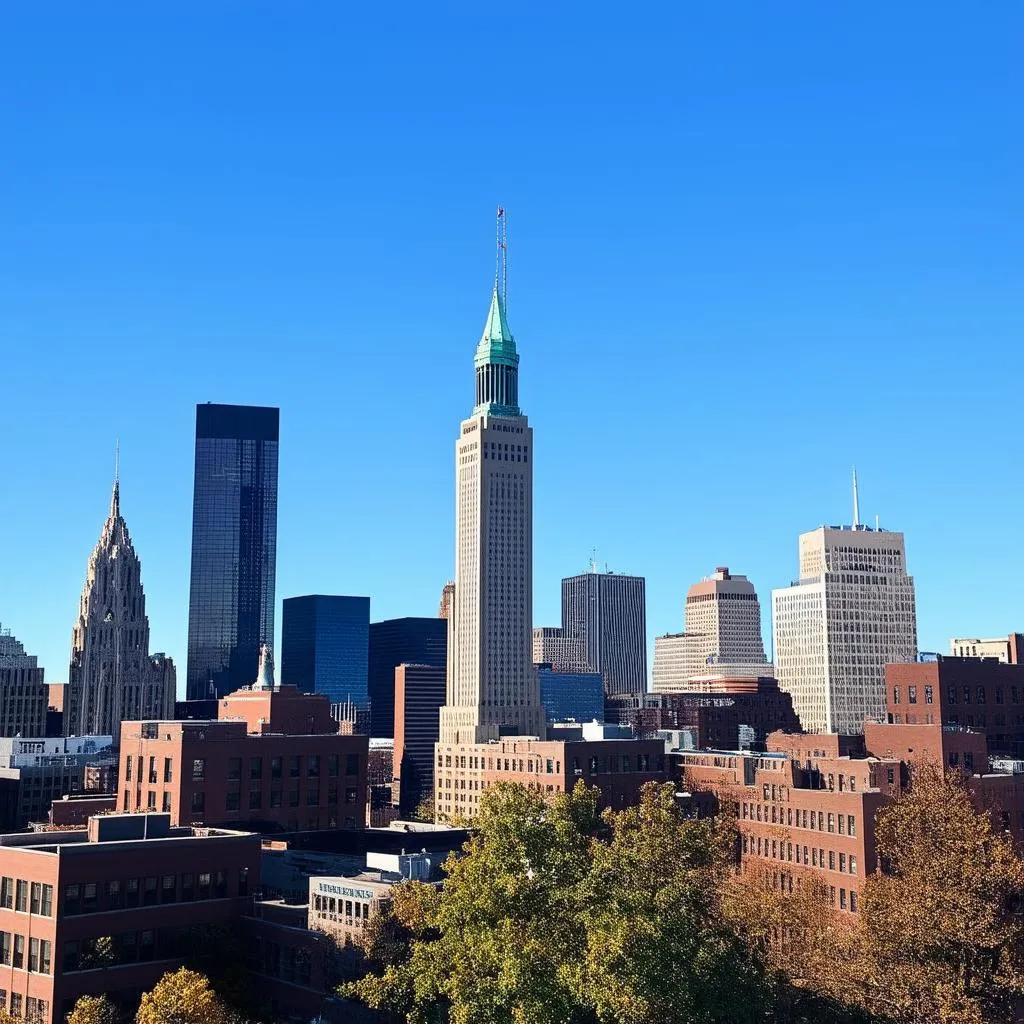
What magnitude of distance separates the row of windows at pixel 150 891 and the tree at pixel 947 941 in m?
50.6

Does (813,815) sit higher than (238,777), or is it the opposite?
(238,777)

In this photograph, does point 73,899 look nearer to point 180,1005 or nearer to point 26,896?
point 26,896

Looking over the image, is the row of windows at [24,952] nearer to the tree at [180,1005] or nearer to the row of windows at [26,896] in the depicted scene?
the row of windows at [26,896]

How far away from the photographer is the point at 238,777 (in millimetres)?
171750

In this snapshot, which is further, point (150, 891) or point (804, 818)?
point (804, 818)

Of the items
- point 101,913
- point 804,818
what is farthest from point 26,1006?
point 804,818

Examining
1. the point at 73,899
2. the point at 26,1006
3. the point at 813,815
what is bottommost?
the point at 26,1006

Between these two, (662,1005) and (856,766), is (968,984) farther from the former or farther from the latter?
(856,766)

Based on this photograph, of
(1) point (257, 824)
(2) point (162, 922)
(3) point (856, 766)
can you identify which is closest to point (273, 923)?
(2) point (162, 922)

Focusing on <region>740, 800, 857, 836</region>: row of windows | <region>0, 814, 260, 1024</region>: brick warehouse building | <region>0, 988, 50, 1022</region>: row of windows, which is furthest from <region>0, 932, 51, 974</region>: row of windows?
<region>740, 800, 857, 836</region>: row of windows

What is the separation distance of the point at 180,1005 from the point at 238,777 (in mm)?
90514

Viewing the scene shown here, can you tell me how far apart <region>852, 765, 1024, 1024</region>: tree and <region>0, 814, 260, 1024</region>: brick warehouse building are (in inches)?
2013

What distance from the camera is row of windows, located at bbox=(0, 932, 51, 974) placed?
99438 mm

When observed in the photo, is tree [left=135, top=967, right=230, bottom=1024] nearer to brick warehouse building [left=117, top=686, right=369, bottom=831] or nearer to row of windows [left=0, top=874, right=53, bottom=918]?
row of windows [left=0, top=874, right=53, bottom=918]
